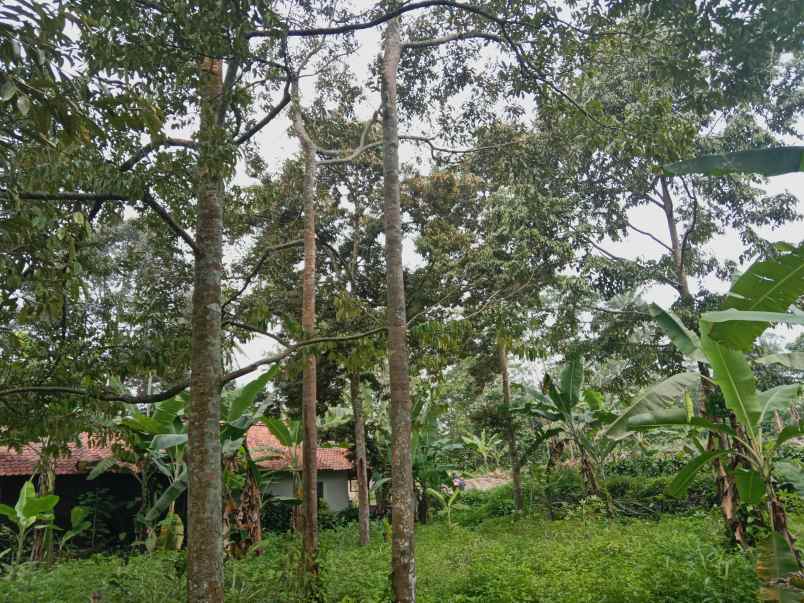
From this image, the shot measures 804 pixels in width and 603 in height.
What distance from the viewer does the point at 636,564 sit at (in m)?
6.89

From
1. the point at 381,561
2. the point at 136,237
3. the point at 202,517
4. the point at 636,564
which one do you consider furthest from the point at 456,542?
the point at 136,237

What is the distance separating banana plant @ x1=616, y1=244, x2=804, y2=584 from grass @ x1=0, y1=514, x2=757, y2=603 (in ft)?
2.77

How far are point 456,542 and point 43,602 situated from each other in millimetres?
7387

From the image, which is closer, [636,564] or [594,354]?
[636,564]

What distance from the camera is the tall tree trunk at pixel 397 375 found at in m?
5.66

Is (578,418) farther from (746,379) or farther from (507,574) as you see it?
(746,379)

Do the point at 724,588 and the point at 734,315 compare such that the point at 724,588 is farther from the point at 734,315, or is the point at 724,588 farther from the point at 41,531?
the point at 41,531

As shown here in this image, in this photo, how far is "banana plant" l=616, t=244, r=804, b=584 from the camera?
4555mm

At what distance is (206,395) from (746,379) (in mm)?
5110

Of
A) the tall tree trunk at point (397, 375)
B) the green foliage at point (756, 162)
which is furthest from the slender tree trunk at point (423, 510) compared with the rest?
the green foliage at point (756, 162)

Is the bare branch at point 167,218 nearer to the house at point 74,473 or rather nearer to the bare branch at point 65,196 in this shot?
the bare branch at point 65,196

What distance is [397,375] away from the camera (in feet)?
20.1

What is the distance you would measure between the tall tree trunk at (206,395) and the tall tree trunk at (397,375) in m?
1.86

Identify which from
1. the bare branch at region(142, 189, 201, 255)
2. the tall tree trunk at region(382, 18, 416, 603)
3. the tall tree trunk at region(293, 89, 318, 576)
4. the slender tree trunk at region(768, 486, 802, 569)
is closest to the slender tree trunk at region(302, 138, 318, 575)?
the tall tree trunk at region(293, 89, 318, 576)
